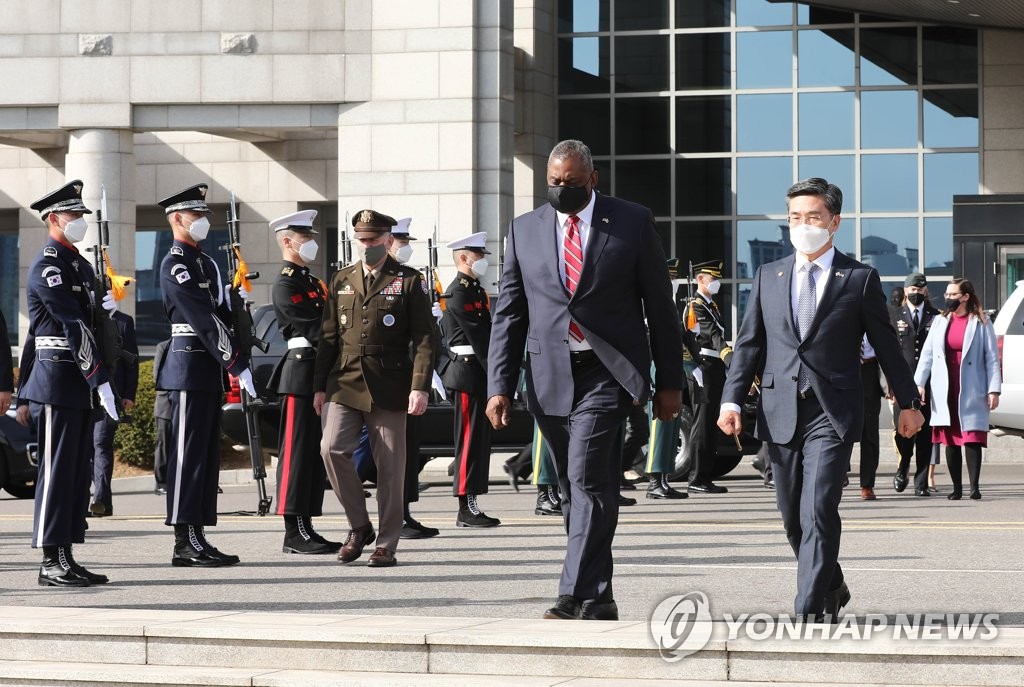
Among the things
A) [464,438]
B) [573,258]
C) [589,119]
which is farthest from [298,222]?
[589,119]

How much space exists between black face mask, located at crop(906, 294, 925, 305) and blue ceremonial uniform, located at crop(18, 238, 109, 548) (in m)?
9.26

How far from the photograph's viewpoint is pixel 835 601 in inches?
273

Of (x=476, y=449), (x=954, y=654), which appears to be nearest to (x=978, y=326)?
(x=476, y=449)

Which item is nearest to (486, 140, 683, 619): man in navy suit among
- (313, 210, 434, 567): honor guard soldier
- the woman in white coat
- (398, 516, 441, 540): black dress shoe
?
(313, 210, 434, 567): honor guard soldier

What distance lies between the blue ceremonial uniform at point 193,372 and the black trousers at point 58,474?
68cm

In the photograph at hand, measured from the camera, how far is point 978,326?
49.5ft

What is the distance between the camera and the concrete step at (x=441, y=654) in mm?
5961

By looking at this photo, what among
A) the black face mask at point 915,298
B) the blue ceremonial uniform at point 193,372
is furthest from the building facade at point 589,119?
the blue ceremonial uniform at point 193,372

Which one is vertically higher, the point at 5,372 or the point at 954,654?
the point at 5,372

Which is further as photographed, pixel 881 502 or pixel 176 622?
pixel 881 502

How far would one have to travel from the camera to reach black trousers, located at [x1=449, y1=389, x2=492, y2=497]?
1238 cm

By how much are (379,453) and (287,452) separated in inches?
35.3

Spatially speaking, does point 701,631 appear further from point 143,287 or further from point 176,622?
point 143,287

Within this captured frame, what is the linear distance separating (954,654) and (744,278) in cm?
2262
